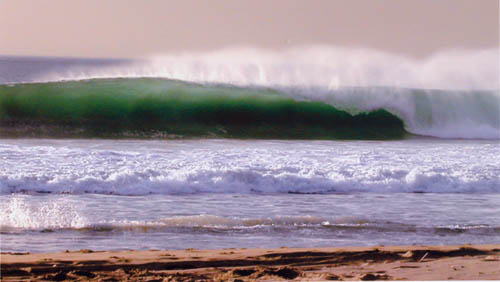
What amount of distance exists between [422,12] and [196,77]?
151 inches

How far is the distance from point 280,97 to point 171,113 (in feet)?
4.45

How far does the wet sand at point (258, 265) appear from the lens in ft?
9.70

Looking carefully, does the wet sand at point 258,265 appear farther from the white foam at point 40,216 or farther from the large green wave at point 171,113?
the large green wave at point 171,113

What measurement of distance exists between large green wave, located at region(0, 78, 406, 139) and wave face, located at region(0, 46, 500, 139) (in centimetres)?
1

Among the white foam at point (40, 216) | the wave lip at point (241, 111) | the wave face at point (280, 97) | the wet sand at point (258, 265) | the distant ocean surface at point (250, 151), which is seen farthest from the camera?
the wave lip at point (241, 111)

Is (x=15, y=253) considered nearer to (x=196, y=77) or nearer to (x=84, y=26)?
(x=84, y=26)

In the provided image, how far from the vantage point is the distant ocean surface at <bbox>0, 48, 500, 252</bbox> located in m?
3.97

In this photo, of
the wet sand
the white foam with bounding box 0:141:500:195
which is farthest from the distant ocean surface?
the wet sand

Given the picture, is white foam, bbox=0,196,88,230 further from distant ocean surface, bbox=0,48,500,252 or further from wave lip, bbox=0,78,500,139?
wave lip, bbox=0,78,500,139

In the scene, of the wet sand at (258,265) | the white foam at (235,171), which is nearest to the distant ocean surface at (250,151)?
the white foam at (235,171)

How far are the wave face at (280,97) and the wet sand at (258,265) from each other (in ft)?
13.6

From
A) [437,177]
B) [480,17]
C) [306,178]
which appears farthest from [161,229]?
[480,17]

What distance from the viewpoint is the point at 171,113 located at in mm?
8562

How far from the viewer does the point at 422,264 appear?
3.26 m
